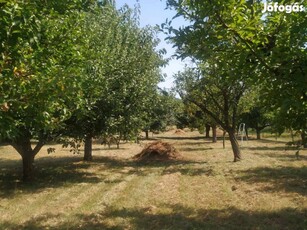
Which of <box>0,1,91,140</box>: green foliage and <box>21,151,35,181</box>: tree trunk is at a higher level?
<box>0,1,91,140</box>: green foliage

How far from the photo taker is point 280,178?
17.0 m

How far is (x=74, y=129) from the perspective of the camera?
1806 cm

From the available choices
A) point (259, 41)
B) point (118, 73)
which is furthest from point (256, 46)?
point (118, 73)

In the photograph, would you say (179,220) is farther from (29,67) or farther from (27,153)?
(27,153)

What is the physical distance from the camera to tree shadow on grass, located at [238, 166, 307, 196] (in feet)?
47.4

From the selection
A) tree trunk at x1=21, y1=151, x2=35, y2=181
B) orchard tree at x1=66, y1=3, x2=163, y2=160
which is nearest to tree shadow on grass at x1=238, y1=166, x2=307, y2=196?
orchard tree at x1=66, y1=3, x2=163, y2=160

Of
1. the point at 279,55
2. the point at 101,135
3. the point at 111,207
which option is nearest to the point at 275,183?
the point at 111,207

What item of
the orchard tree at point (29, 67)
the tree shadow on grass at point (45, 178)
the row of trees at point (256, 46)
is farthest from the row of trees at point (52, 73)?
the row of trees at point (256, 46)

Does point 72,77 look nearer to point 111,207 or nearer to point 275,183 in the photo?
point 111,207

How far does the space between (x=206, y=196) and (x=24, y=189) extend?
27.3ft

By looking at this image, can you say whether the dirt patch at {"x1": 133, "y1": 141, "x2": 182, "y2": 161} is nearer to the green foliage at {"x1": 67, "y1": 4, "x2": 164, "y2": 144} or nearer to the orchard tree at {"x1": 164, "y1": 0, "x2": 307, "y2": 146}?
the green foliage at {"x1": 67, "y1": 4, "x2": 164, "y2": 144}

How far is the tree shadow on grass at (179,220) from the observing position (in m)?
9.53

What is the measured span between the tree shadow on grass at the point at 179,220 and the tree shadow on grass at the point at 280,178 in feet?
11.9

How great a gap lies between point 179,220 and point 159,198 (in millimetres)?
3118
